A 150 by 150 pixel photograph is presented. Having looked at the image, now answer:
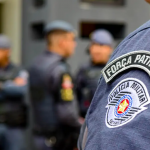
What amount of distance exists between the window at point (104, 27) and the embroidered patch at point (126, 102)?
19.8 feet

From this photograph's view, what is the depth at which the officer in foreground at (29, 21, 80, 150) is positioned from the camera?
370 centimetres

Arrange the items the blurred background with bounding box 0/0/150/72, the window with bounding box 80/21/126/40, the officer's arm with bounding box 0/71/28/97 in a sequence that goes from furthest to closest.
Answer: the window with bounding box 80/21/126/40, the blurred background with bounding box 0/0/150/72, the officer's arm with bounding box 0/71/28/97

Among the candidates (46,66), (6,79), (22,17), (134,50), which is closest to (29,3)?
(22,17)

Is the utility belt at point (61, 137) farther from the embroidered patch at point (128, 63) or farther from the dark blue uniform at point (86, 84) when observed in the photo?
the embroidered patch at point (128, 63)

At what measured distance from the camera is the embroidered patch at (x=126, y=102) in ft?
2.78

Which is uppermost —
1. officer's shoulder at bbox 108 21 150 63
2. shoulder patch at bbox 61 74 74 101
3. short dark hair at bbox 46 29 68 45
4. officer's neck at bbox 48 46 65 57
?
officer's shoulder at bbox 108 21 150 63

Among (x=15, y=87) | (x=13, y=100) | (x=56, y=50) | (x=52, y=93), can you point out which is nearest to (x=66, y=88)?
(x=52, y=93)

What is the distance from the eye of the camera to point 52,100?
3775 mm

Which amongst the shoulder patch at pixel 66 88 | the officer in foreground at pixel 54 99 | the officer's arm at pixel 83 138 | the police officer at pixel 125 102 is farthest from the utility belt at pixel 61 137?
the police officer at pixel 125 102

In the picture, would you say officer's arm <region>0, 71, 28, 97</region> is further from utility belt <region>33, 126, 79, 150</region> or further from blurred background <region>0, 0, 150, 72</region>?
Result: blurred background <region>0, 0, 150, 72</region>

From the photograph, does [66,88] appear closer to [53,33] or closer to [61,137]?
[61,137]

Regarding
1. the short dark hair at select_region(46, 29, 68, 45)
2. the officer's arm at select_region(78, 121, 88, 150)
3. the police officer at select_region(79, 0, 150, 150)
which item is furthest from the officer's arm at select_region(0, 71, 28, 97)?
the police officer at select_region(79, 0, 150, 150)

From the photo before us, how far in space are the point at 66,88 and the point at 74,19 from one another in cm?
314

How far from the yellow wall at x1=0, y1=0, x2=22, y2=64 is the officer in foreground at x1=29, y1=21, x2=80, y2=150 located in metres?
3.29
